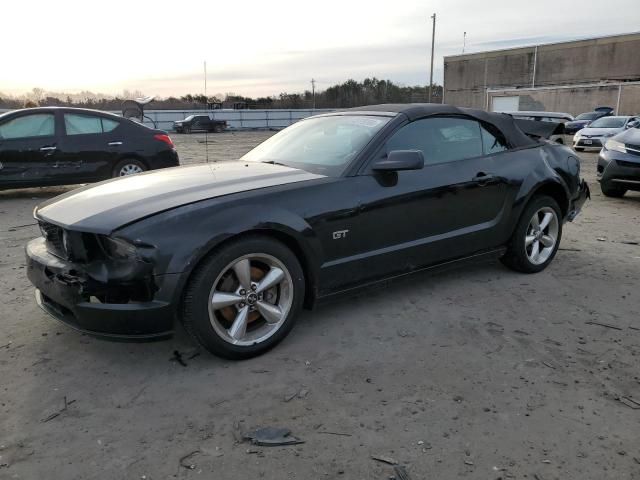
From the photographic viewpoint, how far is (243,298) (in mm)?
3240

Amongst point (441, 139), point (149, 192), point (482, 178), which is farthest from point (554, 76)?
point (149, 192)

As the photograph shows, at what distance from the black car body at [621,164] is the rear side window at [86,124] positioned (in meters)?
8.07

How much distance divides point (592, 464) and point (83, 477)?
2191 millimetres

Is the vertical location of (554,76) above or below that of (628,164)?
above

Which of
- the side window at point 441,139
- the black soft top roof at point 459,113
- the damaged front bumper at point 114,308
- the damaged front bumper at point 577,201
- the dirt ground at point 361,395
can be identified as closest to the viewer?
the dirt ground at point 361,395

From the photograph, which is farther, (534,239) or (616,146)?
(616,146)

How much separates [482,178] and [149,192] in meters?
2.57

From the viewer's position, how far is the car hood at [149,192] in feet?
10.2

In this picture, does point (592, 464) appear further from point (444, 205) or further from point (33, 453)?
point (33, 453)

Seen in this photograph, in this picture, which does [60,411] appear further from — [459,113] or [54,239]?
[459,113]

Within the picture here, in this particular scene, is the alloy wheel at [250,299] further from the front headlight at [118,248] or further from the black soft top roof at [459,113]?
the black soft top roof at [459,113]

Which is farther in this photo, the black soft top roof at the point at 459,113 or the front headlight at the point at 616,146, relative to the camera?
the front headlight at the point at 616,146

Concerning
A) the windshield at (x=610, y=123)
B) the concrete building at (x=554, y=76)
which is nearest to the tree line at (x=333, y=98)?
the concrete building at (x=554, y=76)

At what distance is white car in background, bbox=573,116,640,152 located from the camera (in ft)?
61.1
